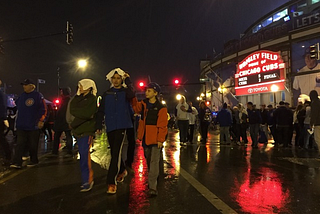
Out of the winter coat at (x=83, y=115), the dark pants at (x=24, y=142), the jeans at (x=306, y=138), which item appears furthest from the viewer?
the jeans at (x=306, y=138)

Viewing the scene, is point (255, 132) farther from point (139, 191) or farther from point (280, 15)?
point (280, 15)

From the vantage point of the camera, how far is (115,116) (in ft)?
13.9

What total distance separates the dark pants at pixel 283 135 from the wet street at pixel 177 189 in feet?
12.8

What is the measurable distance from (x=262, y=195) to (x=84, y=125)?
302cm

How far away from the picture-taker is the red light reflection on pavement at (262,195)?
11.9ft

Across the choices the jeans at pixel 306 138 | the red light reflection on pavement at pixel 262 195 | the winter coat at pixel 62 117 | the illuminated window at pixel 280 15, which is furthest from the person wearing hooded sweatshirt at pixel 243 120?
the illuminated window at pixel 280 15

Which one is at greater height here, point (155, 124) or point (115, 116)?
point (115, 116)

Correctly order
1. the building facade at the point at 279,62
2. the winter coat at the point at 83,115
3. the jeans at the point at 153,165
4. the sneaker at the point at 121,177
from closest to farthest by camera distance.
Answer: the jeans at the point at 153,165
the winter coat at the point at 83,115
the sneaker at the point at 121,177
the building facade at the point at 279,62

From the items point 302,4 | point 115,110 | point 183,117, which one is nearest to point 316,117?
point 183,117

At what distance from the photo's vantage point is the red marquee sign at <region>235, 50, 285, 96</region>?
24.2m

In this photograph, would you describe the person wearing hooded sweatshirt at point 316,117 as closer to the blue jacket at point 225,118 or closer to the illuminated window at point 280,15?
the blue jacket at point 225,118

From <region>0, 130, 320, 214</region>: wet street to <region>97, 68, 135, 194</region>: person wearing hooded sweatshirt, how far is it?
405mm

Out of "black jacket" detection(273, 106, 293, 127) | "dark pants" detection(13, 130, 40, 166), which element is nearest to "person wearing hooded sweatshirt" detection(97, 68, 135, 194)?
"dark pants" detection(13, 130, 40, 166)

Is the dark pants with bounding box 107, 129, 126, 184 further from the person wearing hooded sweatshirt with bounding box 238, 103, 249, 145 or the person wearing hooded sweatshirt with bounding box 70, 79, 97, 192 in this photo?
the person wearing hooded sweatshirt with bounding box 238, 103, 249, 145
